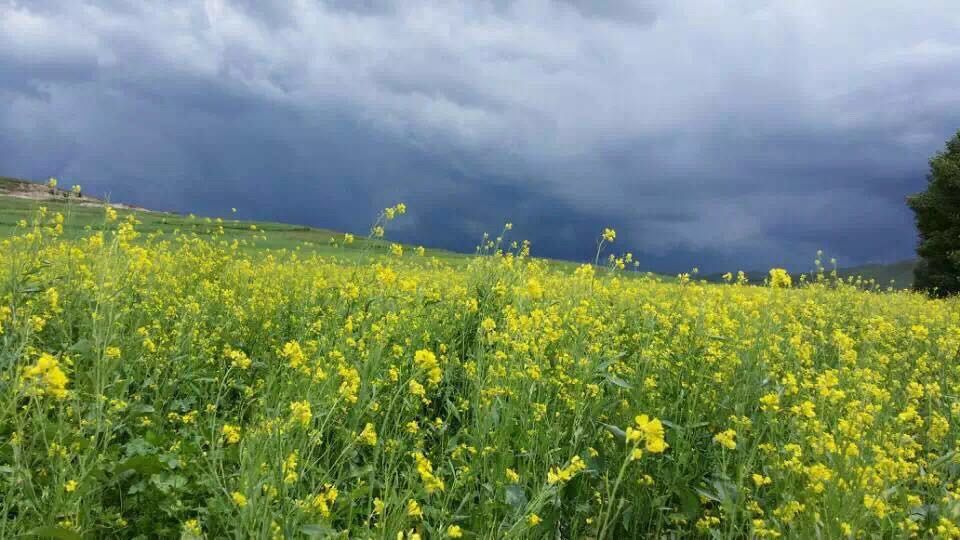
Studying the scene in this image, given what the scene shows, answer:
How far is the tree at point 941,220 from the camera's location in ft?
104

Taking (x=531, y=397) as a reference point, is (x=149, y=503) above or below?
below

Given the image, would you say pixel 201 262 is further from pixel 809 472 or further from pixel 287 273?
pixel 809 472

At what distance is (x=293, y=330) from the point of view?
5598mm

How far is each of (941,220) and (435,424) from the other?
128 feet

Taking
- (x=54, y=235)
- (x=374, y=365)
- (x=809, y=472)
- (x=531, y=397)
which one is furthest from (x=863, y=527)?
(x=54, y=235)

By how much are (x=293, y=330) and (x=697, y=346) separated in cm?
358

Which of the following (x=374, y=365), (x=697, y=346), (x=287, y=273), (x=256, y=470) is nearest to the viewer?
(x=256, y=470)

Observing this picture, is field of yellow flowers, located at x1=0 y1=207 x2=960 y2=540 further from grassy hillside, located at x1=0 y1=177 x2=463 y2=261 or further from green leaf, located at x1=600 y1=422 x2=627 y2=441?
grassy hillside, located at x1=0 y1=177 x2=463 y2=261

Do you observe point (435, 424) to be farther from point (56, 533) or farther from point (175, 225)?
point (175, 225)

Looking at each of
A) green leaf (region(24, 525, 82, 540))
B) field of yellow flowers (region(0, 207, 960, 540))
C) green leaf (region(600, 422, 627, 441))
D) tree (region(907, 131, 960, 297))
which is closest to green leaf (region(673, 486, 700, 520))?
field of yellow flowers (region(0, 207, 960, 540))

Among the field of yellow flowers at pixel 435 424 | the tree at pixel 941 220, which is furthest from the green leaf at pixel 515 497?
the tree at pixel 941 220

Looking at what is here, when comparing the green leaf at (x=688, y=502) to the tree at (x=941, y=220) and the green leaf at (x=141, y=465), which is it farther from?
the tree at (x=941, y=220)

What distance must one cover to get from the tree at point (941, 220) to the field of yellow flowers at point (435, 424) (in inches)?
1279

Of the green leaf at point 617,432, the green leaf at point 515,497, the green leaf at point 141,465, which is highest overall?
the green leaf at point 617,432
